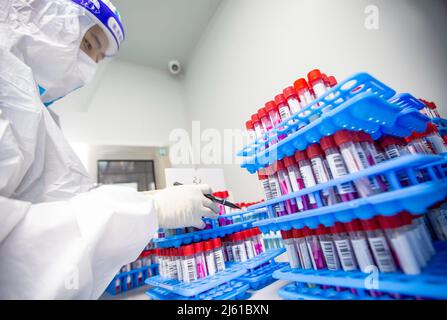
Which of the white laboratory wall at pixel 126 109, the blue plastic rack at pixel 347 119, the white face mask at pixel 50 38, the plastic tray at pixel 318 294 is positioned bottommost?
the plastic tray at pixel 318 294

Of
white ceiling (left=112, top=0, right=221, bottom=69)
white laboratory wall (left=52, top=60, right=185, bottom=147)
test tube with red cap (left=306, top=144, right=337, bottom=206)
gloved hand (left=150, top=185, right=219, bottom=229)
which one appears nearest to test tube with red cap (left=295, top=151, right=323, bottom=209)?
test tube with red cap (left=306, top=144, right=337, bottom=206)

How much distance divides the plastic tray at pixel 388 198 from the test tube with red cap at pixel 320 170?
0.03 metres

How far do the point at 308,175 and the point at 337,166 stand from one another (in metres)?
0.07

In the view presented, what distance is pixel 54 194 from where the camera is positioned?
21.5 inches

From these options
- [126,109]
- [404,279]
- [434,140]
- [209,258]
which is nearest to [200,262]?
[209,258]

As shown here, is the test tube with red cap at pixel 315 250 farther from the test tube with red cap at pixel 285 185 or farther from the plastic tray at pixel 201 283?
the plastic tray at pixel 201 283

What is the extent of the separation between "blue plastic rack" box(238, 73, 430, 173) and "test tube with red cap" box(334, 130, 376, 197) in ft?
0.06

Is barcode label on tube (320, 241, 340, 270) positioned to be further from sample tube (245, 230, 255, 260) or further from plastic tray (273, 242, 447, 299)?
sample tube (245, 230, 255, 260)

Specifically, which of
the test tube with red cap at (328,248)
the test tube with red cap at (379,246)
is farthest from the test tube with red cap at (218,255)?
the test tube with red cap at (379,246)

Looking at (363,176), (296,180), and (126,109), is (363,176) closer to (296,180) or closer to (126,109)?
(296,180)

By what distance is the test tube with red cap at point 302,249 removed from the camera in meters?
0.53

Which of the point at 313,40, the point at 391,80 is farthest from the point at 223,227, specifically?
the point at 313,40

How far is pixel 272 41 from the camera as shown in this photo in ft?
4.38

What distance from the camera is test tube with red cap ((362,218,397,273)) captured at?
40 centimetres
